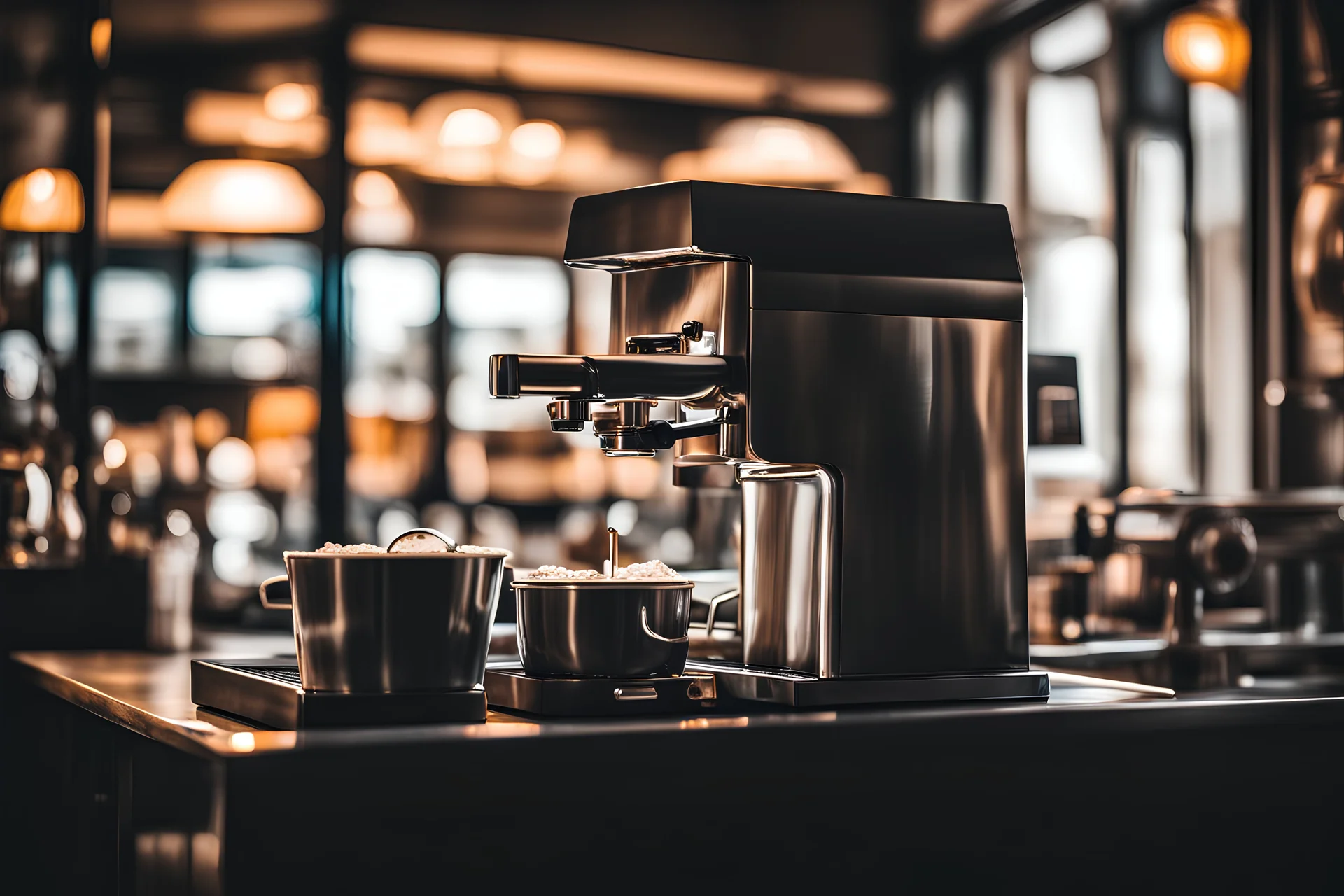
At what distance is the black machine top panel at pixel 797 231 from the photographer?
4.40 ft

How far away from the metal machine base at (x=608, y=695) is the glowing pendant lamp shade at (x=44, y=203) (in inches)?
48.0

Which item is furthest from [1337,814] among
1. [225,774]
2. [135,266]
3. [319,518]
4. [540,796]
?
[135,266]

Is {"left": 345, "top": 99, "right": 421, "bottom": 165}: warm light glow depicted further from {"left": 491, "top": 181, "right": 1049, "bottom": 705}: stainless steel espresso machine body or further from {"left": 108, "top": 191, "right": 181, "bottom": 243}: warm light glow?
{"left": 491, "top": 181, "right": 1049, "bottom": 705}: stainless steel espresso machine body

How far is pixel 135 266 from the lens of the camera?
87.0 inches

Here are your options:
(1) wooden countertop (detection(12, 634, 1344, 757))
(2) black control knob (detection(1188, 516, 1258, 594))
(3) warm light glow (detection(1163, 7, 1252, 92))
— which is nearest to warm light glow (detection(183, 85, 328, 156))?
(1) wooden countertop (detection(12, 634, 1344, 757))

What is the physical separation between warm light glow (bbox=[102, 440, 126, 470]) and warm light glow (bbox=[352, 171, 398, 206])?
50 centimetres

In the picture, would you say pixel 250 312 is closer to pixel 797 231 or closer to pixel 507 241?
pixel 507 241

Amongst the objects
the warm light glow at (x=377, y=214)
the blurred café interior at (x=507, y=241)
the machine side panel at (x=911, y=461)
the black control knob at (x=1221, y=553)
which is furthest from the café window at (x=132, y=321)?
the black control knob at (x=1221, y=553)

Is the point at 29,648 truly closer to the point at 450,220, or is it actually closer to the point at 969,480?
the point at 450,220

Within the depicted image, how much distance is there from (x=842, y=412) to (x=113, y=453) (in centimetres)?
123

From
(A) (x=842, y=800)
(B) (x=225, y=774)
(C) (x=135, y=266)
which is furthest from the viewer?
(C) (x=135, y=266)

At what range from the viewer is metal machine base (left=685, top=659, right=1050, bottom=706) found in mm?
1312

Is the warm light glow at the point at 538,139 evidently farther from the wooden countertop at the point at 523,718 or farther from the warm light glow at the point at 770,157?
the wooden countertop at the point at 523,718

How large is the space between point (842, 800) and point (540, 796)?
0.82 feet
